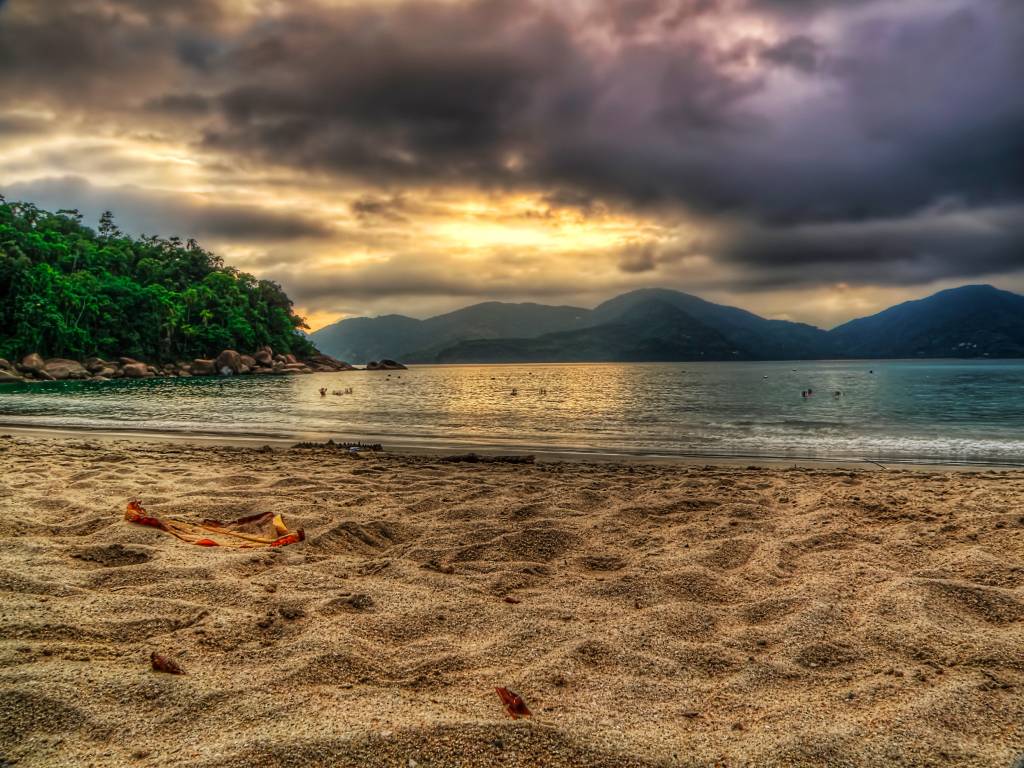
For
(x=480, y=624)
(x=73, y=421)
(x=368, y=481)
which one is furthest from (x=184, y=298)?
(x=480, y=624)

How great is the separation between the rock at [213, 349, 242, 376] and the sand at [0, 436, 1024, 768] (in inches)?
3382

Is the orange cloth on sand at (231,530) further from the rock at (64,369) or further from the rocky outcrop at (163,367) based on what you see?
the rock at (64,369)

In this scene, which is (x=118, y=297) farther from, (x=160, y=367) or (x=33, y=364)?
(x=33, y=364)

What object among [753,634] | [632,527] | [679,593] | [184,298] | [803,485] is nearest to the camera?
[753,634]

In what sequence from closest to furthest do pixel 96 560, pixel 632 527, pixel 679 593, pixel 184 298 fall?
pixel 679 593, pixel 96 560, pixel 632 527, pixel 184 298

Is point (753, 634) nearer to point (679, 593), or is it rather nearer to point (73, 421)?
point (679, 593)

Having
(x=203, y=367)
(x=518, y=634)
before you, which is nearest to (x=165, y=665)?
(x=518, y=634)

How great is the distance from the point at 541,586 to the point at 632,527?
6.87ft

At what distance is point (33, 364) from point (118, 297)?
22.0 meters

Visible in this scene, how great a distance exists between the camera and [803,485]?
8844 millimetres

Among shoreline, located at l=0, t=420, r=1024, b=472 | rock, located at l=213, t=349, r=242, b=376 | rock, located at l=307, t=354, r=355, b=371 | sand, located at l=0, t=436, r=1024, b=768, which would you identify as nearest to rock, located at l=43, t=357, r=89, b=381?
rock, located at l=213, t=349, r=242, b=376

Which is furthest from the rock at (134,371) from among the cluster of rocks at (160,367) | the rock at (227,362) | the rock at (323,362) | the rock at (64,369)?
the rock at (323,362)

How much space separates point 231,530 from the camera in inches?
226

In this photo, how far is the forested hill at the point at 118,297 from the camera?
6456cm
